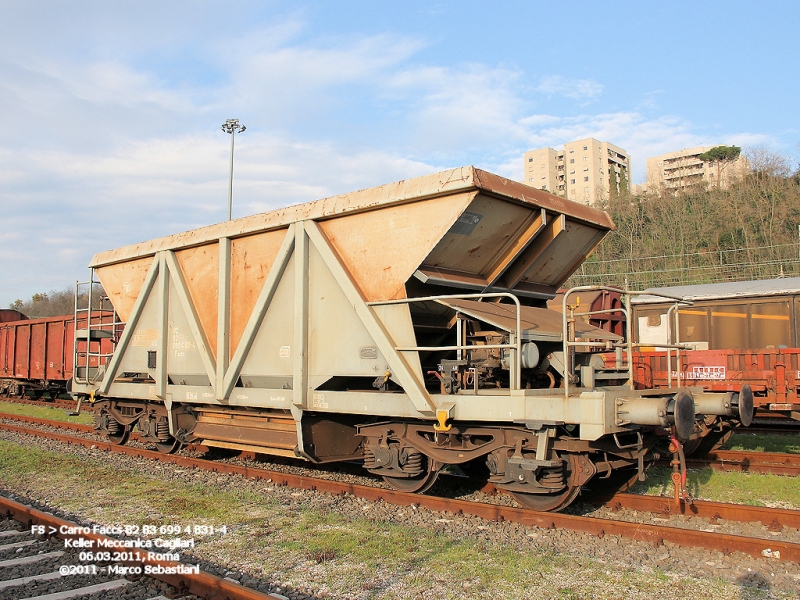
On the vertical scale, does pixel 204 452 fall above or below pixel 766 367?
below

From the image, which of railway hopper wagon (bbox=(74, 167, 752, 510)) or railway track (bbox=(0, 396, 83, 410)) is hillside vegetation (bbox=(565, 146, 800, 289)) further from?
railway hopper wagon (bbox=(74, 167, 752, 510))

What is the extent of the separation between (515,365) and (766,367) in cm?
851

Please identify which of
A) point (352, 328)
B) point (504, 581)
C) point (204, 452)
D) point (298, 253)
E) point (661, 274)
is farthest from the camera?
point (661, 274)

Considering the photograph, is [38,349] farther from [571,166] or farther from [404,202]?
[571,166]

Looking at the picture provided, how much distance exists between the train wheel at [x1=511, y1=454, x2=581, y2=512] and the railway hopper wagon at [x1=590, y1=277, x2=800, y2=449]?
577 centimetres

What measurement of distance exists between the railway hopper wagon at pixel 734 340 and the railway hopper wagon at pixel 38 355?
574 inches

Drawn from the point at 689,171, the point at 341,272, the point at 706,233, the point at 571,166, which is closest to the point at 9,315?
the point at 341,272

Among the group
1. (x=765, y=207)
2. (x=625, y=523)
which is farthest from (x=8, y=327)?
(x=765, y=207)

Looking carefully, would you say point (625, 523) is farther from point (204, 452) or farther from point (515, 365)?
point (204, 452)

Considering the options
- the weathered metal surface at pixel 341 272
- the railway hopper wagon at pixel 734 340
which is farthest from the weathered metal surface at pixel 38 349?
the railway hopper wagon at pixel 734 340

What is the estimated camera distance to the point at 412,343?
Answer: 6574 mm

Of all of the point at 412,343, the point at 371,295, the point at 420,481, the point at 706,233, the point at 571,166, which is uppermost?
the point at 571,166

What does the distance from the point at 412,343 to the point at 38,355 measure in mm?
19395

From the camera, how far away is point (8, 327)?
2375 cm
